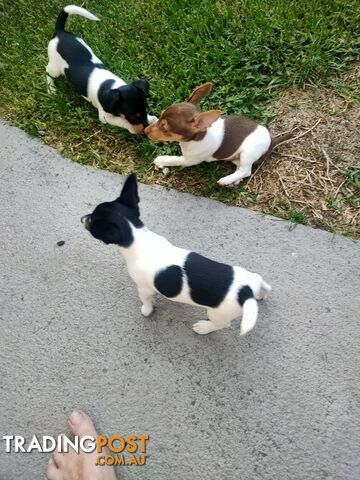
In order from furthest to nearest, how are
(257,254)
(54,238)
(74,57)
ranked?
(74,57), (54,238), (257,254)

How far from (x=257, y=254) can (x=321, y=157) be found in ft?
3.11

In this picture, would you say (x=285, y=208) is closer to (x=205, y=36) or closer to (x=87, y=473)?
(x=205, y=36)

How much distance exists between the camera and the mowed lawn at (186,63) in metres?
3.31

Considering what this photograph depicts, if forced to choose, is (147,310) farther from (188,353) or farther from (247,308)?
(247,308)

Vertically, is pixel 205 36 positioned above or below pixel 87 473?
above

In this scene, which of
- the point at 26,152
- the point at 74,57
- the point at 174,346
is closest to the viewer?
the point at 174,346

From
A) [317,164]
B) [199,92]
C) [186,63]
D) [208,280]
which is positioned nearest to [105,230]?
[208,280]

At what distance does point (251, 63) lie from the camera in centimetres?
347

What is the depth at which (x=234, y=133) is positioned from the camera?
283 centimetres

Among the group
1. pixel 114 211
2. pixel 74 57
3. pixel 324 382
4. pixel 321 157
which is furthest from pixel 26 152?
pixel 324 382

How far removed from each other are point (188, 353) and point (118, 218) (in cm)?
101

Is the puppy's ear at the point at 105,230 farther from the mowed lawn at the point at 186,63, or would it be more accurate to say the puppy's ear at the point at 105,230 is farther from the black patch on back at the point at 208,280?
the mowed lawn at the point at 186,63

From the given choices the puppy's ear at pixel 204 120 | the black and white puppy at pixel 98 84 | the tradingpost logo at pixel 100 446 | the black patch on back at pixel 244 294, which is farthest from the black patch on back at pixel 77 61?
the tradingpost logo at pixel 100 446

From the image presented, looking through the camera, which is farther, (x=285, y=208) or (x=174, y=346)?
(x=285, y=208)
